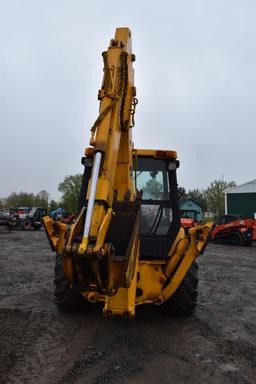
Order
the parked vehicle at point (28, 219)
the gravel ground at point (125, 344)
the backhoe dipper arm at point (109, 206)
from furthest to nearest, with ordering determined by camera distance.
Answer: the parked vehicle at point (28, 219)
the gravel ground at point (125, 344)
the backhoe dipper arm at point (109, 206)

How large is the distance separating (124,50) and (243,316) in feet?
13.4

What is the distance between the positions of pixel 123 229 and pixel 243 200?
32.1 meters

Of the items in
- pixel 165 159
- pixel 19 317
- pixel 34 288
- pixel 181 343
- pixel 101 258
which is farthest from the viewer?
pixel 34 288

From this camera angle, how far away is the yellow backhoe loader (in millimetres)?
3494

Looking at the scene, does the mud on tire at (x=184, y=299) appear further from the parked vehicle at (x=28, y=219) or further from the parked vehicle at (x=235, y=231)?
the parked vehicle at (x=28, y=219)

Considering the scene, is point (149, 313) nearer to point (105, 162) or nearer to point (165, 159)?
point (165, 159)

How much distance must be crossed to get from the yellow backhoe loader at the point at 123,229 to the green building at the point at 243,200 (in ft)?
97.1

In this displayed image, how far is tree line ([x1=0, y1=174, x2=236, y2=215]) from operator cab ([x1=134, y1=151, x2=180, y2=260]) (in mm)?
54555

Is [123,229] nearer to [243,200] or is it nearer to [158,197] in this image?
[158,197]

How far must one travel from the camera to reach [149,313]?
5.81 meters

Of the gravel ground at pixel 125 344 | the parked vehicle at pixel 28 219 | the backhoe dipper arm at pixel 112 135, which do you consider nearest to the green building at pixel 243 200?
the parked vehicle at pixel 28 219

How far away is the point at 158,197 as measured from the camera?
5.96m

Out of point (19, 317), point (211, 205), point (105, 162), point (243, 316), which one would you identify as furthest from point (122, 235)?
point (211, 205)

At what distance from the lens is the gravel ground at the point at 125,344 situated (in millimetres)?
3723
